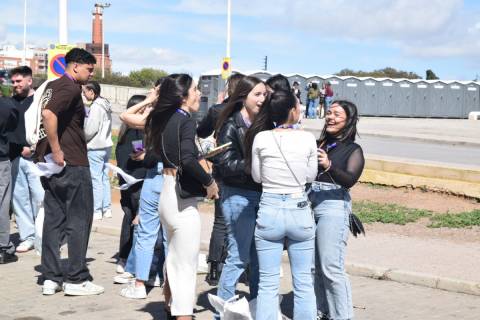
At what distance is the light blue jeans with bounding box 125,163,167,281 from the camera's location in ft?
23.5

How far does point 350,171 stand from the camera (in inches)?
234

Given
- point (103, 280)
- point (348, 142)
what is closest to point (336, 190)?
point (348, 142)

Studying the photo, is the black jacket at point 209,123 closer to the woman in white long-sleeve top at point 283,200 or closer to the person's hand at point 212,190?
the person's hand at point 212,190

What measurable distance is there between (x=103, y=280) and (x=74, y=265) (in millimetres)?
768

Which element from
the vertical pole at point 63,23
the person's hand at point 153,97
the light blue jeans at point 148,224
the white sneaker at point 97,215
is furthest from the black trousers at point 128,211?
the vertical pole at point 63,23

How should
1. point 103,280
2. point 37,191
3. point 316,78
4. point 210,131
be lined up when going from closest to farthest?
point 210,131, point 103,280, point 37,191, point 316,78

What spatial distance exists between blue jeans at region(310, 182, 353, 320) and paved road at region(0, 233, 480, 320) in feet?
2.15

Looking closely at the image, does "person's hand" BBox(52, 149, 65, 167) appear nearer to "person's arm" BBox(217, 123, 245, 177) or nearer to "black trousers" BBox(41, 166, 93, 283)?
"black trousers" BBox(41, 166, 93, 283)

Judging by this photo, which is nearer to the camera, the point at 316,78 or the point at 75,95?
the point at 75,95

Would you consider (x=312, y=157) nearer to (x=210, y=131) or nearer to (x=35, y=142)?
(x=210, y=131)

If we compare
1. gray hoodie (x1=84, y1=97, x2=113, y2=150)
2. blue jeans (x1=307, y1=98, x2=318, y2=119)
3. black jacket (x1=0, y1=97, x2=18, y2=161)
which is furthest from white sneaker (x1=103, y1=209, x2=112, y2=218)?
blue jeans (x1=307, y1=98, x2=318, y2=119)

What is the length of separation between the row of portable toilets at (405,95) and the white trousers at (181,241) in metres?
33.8

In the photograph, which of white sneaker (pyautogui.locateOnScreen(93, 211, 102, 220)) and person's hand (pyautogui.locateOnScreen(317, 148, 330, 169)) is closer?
person's hand (pyautogui.locateOnScreen(317, 148, 330, 169))

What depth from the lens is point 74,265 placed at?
7301mm
